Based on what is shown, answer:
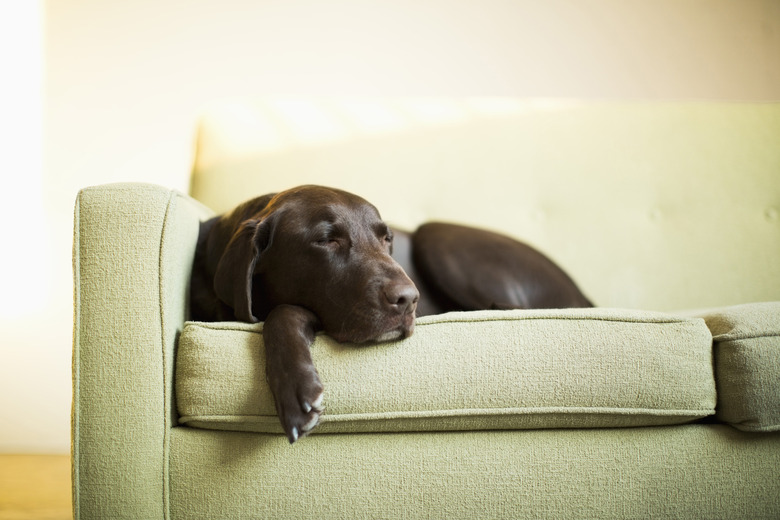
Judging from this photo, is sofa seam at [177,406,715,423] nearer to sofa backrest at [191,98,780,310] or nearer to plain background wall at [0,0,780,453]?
sofa backrest at [191,98,780,310]

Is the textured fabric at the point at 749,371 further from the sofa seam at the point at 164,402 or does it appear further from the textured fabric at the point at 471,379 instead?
the sofa seam at the point at 164,402

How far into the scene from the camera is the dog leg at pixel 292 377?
1100 mm

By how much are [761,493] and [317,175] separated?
1950 millimetres

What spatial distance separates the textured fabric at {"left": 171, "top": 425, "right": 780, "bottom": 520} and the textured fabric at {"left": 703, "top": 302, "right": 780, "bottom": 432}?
0.06 metres

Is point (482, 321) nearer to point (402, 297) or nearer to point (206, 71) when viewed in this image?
point (402, 297)

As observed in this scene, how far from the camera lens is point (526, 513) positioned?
118 centimetres

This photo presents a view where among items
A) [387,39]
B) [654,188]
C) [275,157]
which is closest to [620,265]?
[654,188]

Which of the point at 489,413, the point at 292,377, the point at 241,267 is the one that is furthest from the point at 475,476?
the point at 241,267

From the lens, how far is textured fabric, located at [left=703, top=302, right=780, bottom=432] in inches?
47.2

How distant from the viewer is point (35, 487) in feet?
7.29

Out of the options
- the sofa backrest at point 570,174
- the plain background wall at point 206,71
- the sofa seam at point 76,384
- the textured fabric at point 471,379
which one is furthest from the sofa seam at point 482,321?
the plain background wall at point 206,71

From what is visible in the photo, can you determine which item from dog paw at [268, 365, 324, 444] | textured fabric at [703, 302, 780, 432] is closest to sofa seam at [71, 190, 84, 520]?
dog paw at [268, 365, 324, 444]

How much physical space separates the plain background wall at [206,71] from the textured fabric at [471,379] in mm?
2173

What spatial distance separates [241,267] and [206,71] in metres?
2.19
